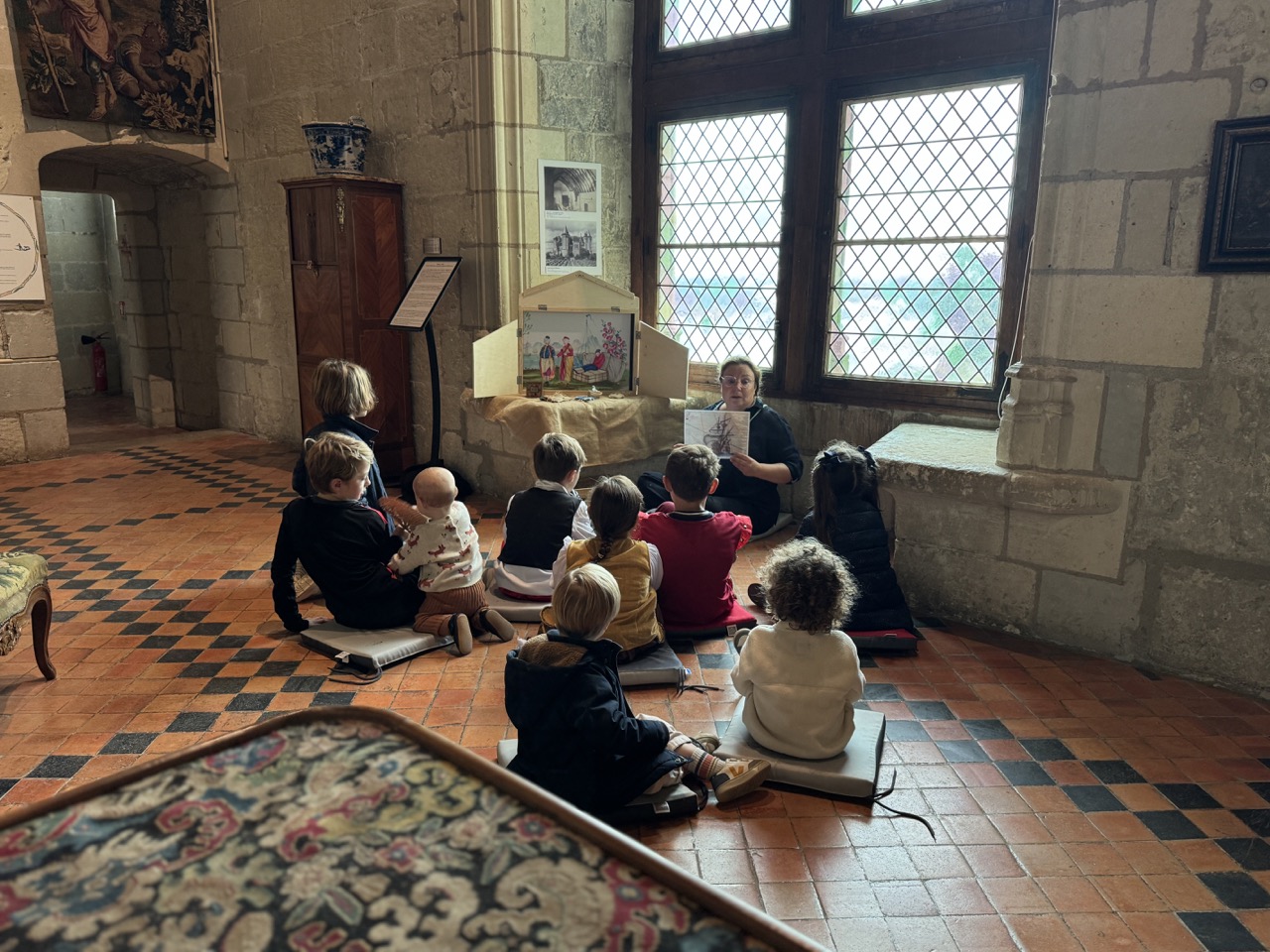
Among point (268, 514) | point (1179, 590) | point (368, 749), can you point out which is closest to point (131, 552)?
point (268, 514)

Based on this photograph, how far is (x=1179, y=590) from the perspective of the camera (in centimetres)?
346

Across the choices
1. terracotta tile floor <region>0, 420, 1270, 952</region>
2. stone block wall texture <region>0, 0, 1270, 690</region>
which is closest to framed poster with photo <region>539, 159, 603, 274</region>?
stone block wall texture <region>0, 0, 1270, 690</region>

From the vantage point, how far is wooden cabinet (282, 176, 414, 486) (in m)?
6.30

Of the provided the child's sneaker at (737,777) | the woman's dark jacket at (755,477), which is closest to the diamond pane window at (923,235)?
the woman's dark jacket at (755,477)

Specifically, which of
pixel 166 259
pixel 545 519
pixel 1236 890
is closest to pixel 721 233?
pixel 545 519

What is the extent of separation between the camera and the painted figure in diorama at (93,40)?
7.06 metres

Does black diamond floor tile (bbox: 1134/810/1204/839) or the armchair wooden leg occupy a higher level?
the armchair wooden leg

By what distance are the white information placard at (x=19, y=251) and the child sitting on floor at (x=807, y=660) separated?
6937 mm

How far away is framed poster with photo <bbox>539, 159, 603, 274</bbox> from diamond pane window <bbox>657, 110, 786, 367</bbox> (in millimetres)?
462

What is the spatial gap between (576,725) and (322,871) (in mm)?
1175

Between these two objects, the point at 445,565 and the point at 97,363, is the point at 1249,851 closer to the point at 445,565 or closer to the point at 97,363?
the point at 445,565

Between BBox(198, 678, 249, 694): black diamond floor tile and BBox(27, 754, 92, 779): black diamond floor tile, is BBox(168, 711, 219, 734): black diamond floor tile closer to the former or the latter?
BBox(198, 678, 249, 694): black diamond floor tile

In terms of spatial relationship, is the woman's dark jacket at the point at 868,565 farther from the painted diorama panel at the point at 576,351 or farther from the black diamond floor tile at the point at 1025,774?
the painted diorama panel at the point at 576,351

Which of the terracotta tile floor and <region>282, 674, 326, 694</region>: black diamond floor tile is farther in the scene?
<region>282, 674, 326, 694</region>: black diamond floor tile
